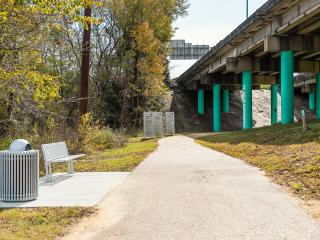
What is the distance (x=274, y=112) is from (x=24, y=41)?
37664 millimetres

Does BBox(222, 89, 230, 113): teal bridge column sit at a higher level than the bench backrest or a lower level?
higher

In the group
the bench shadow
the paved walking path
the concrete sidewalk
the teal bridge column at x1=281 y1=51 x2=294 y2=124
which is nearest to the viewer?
the paved walking path

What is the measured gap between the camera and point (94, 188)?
962 cm

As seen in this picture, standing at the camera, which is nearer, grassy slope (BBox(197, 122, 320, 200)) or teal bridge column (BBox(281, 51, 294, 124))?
grassy slope (BBox(197, 122, 320, 200))

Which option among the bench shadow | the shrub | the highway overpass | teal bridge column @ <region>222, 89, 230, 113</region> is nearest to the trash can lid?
the bench shadow

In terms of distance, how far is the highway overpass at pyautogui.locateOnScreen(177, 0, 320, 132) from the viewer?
77.6 feet

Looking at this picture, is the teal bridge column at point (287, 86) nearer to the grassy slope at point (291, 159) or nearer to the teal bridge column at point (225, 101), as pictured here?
the grassy slope at point (291, 159)

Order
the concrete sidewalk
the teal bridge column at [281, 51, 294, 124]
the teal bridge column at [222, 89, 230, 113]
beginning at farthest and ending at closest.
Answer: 1. the teal bridge column at [222, 89, 230, 113]
2. the teal bridge column at [281, 51, 294, 124]
3. the concrete sidewalk

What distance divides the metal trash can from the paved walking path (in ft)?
4.46

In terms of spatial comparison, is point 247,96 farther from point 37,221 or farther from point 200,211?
point 37,221

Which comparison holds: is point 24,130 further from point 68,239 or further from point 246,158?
point 68,239

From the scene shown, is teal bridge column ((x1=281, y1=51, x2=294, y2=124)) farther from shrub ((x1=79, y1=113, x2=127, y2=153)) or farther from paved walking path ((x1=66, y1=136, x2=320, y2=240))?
paved walking path ((x1=66, y1=136, x2=320, y2=240))

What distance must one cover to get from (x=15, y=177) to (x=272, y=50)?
19.7 metres

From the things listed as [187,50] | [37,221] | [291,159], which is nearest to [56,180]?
[37,221]
